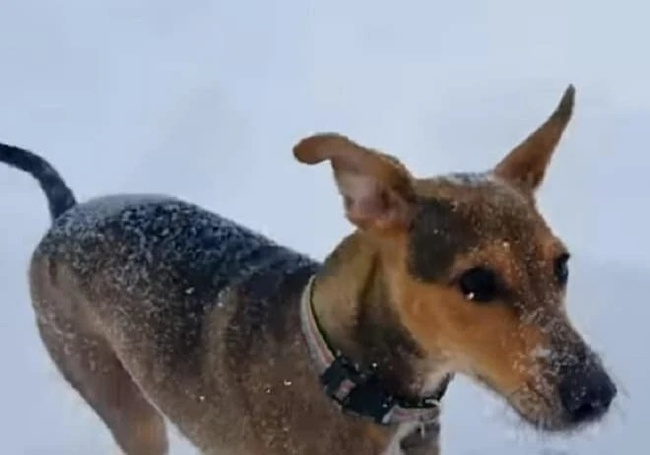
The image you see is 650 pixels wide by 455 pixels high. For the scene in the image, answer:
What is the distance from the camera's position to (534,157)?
4.88 metres

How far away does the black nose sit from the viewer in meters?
4.21

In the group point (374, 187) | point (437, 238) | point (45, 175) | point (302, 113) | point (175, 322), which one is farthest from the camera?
point (302, 113)

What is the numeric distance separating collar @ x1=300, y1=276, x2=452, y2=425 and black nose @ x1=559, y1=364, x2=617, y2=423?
61 centimetres

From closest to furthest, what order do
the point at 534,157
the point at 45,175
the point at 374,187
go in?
the point at 374,187, the point at 534,157, the point at 45,175

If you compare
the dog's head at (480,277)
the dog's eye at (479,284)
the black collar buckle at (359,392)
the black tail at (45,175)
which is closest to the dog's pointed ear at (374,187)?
the dog's head at (480,277)

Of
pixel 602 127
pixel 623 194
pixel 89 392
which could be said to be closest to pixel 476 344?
pixel 89 392

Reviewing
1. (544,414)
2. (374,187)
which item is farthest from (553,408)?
(374,187)

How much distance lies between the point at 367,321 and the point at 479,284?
49 centimetres

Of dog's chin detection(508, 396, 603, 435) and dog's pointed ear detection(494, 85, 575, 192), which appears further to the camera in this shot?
dog's pointed ear detection(494, 85, 575, 192)

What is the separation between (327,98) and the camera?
30.6 feet

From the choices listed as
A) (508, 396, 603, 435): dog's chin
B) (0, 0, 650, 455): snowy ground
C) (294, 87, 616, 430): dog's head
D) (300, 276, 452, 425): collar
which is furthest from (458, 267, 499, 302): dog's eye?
(0, 0, 650, 455): snowy ground

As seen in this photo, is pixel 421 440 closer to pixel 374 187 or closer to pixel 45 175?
pixel 374 187

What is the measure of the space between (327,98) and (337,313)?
15.4ft

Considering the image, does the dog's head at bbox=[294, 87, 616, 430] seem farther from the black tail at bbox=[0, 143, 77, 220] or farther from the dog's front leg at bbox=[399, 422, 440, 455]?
the black tail at bbox=[0, 143, 77, 220]
